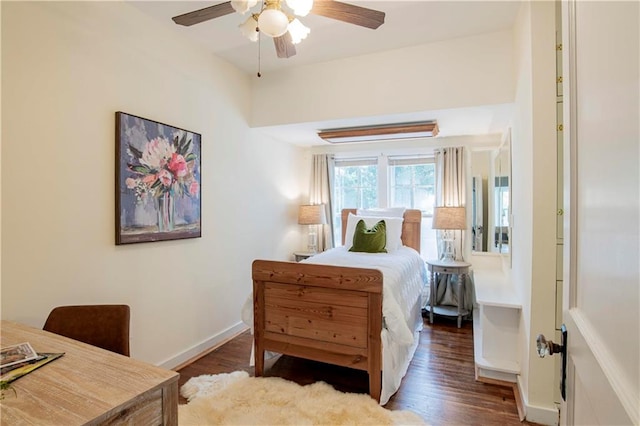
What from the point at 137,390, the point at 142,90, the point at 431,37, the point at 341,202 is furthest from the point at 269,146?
the point at 137,390

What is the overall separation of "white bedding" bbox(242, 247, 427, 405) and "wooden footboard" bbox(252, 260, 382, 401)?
7cm

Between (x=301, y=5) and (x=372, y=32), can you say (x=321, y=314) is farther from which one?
(x=372, y=32)

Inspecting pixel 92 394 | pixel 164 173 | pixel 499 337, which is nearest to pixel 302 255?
pixel 164 173

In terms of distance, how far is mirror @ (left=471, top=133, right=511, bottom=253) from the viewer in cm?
340

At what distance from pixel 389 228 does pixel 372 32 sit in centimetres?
206

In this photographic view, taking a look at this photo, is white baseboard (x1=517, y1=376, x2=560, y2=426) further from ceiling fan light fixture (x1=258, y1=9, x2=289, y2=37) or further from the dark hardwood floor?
ceiling fan light fixture (x1=258, y1=9, x2=289, y2=37)

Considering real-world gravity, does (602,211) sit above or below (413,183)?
below

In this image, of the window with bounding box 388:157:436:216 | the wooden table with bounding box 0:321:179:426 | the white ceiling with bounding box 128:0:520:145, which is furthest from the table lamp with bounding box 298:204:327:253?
the wooden table with bounding box 0:321:179:426

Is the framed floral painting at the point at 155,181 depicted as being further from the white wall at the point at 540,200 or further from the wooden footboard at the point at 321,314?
the white wall at the point at 540,200

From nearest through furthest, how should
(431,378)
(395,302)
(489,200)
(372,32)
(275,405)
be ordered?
(275,405) < (395,302) < (431,378) < (372,32) < (489,200)

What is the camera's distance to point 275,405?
2119mm

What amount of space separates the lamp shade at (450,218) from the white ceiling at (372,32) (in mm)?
940

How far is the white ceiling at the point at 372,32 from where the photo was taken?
91.7 inches

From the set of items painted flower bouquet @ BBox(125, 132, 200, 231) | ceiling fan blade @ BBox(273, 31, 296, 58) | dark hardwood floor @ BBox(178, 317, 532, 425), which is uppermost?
ceiling fan blade @ BBox(273, 31, 296, 58)
